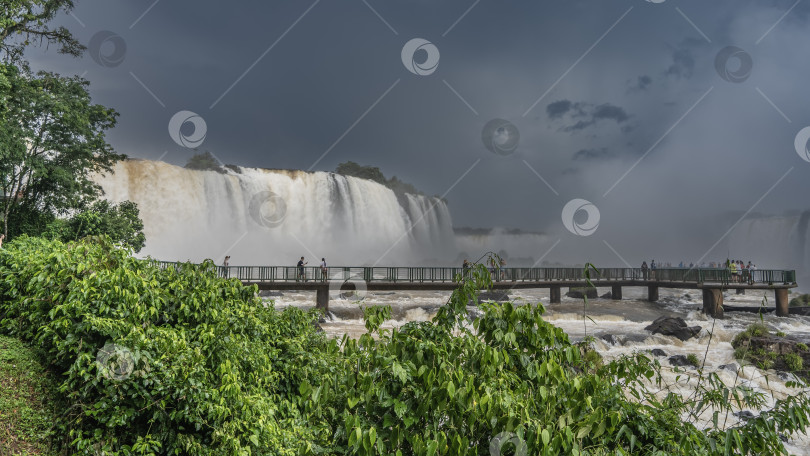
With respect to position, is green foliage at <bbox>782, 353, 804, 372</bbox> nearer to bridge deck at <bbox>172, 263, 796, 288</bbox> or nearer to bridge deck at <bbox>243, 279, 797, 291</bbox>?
bridge deck at <bbox>243, 279, 797, 291</bbox>

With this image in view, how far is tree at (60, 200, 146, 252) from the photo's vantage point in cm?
1980

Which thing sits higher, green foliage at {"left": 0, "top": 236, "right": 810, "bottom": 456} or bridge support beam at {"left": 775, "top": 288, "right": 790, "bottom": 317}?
green foliage at {"left": 0, "top": 236, "right": 810, "bottom": 456}

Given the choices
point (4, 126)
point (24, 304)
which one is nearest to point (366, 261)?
point (4, 126)

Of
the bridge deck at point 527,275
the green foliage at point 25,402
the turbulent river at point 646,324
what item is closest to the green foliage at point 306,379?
the green foliage at point 25,402

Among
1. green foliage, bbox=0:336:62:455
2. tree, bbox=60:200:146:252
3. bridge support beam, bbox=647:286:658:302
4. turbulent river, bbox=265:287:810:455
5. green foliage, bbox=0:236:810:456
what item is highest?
tree, bbox=60:200:146:252

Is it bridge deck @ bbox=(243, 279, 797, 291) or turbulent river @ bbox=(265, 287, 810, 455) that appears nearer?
turbulent river @ bbox=(265, 287, 810, 455)

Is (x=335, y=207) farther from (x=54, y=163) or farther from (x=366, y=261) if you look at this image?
(x=54, y=163)

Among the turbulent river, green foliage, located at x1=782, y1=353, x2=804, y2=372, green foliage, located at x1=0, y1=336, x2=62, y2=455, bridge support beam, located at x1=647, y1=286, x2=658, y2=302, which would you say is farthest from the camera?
bridge support beam, located at x1=647, y1=286, x2=658, y2=302

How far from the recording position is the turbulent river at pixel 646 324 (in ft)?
49.5

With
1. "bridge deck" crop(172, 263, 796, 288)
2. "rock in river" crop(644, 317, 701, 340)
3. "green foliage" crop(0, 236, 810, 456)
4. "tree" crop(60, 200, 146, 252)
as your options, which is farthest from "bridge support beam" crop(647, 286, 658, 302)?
"green foliage" crop(0, 236, 810, 456)

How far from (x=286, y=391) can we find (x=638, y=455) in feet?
15.5

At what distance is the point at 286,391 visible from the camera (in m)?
6.31

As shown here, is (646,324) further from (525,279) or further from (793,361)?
(793,361)

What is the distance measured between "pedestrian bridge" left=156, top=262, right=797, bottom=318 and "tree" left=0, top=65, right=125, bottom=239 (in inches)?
309
